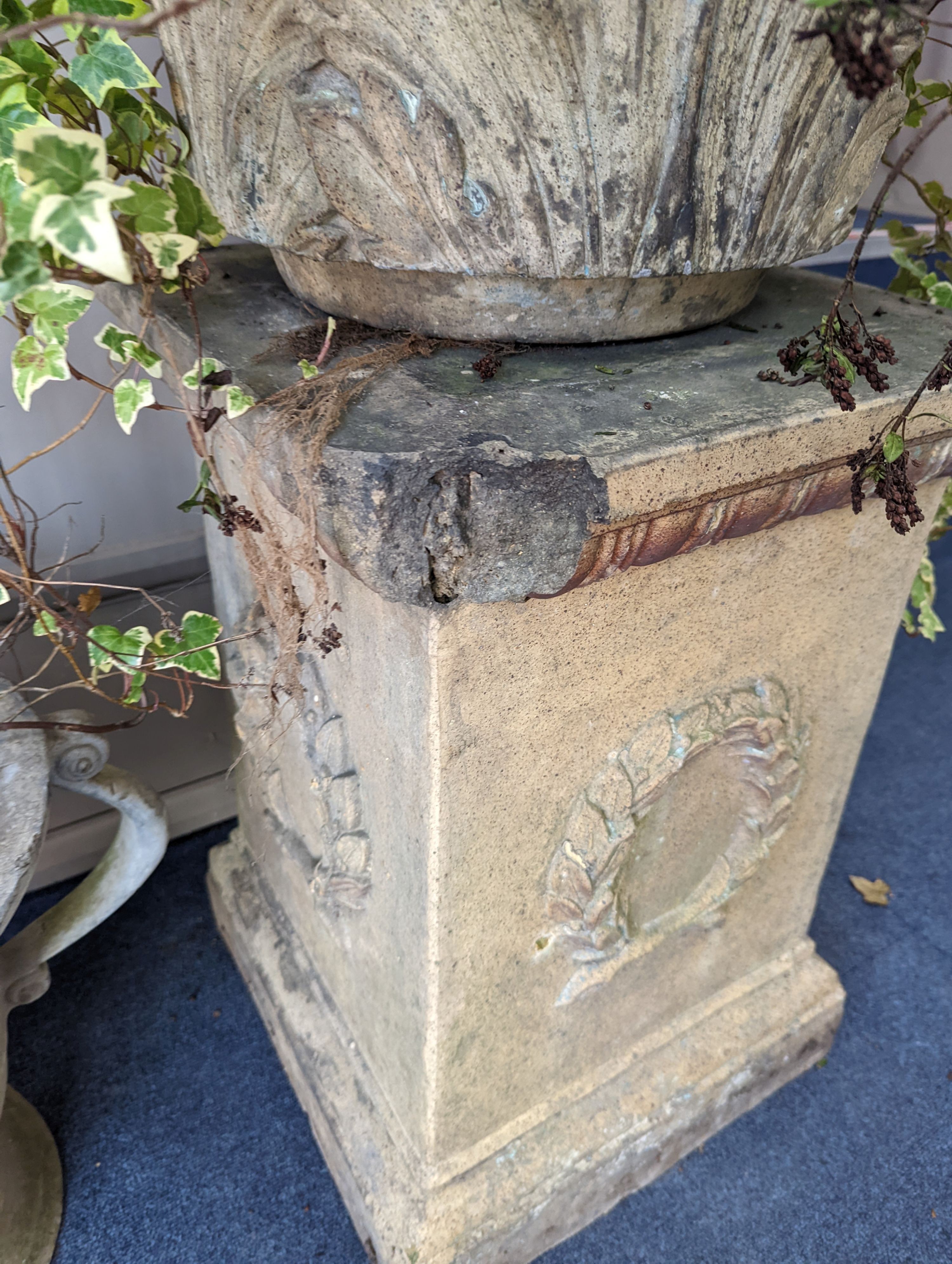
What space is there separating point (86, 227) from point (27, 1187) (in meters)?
1.29

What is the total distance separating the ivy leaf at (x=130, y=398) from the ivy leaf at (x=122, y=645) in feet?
0.84

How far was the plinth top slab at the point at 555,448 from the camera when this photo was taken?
58 cm

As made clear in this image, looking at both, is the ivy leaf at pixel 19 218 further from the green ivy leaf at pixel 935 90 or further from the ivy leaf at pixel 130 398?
the green ivy leaf at pixel 935 90

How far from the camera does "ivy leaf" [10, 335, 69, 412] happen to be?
0.70m

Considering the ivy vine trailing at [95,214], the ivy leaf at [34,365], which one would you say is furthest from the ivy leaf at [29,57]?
the ivy leaf at [34,365]

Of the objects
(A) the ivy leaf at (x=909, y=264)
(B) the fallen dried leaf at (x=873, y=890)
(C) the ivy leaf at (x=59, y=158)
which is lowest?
(B) the fallen dried leaf at (x=873, y=890)

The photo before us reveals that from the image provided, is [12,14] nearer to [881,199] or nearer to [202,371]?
[202,371]

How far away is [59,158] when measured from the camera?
18.4 inches

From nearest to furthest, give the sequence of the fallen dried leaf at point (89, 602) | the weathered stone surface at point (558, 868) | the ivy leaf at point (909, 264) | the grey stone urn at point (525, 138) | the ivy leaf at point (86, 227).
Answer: the ivy leaf at point (86, 227) → the grey stone urn at point (525, 138) → the weathered stone surface at point (558, 868) → the fallen dried leaf at point (89, 602) → the ivy leaf at point (909, 264)

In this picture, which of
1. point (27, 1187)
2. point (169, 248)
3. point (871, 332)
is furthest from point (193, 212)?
point (27, 1187)

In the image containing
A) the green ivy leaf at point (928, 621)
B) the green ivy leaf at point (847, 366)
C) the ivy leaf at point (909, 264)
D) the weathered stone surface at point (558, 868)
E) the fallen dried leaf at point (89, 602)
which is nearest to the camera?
the green ivy leaf at point (847, 366)

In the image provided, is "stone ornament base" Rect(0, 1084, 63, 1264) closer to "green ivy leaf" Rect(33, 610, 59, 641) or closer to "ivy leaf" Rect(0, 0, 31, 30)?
"green ivy leaf" Rect(33, 610, 59, 641)

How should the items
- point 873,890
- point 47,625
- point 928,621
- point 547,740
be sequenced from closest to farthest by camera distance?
point 547,740, point 47,625, point 928,621, point 873,890

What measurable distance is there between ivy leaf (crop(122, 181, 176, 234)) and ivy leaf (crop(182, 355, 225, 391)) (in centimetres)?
11
